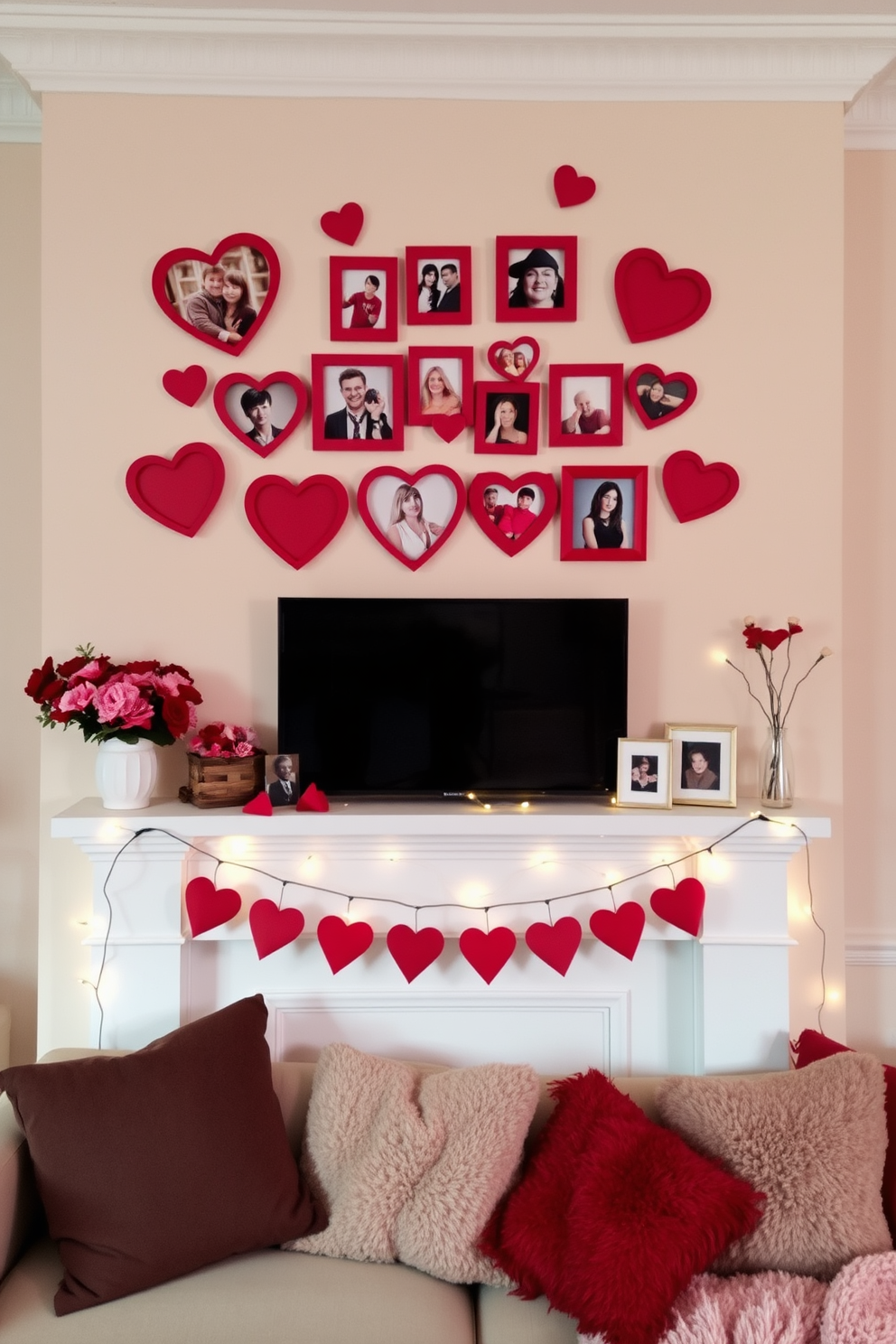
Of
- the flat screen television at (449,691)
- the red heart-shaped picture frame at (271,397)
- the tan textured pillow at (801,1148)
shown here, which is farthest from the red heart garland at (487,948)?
the red heart-shaped picture frame at (271,397)

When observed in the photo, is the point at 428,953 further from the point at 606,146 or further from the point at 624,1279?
the point at 606,146

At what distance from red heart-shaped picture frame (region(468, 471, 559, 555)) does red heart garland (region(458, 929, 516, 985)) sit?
3.02 feet

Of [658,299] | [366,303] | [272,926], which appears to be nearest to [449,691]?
[272,926]

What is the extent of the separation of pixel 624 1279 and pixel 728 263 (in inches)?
86.5

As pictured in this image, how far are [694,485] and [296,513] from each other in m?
0.99

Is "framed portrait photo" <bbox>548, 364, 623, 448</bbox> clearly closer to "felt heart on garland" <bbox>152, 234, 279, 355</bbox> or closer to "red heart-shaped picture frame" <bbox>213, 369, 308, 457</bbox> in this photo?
"red heart-shaped picture frame" <bbox>213, 369, 308, 457</bbox>

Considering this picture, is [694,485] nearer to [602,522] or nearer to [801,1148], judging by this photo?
[602,522]

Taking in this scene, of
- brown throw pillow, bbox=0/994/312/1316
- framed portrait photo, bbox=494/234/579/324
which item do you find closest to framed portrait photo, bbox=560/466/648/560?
framed portrait photo, bbox=494/234/579/324

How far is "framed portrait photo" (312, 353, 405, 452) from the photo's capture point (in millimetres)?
2309

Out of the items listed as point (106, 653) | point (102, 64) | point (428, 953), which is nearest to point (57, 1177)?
point (428, 953)

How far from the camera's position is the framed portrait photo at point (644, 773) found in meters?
2.21

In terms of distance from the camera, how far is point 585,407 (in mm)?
2314

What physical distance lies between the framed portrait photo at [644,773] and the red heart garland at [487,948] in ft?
1.37

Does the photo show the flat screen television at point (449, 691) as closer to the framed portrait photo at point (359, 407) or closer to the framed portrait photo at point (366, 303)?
the framed portrait photo at point (359, 407)
